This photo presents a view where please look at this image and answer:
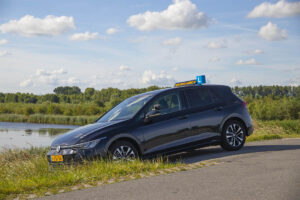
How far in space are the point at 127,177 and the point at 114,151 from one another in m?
1.25

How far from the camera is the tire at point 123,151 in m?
7.54

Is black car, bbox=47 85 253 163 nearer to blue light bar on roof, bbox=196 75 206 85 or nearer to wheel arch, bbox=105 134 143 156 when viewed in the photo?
wheel arch, bbox=105 134 143 156

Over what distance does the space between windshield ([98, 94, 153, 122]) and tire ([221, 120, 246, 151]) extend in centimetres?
227

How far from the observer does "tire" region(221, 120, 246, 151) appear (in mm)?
9305

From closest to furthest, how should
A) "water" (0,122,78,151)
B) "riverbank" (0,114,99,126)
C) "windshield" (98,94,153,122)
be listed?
"windshield" (98,94,153,122) < "water" (0,122,78,151) < "riverbank" (0,114,99,126)

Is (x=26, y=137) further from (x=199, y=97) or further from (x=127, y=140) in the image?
(x=127, y=140)

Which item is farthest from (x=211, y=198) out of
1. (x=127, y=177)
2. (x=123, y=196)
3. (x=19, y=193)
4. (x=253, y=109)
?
(x=253, y=109)

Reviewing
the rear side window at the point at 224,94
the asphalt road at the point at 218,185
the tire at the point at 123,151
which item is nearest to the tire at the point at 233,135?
the rear side window at the point at 224,94

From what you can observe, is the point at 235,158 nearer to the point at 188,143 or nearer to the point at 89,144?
the point at 188,143

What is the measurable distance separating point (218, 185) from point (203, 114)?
352cm

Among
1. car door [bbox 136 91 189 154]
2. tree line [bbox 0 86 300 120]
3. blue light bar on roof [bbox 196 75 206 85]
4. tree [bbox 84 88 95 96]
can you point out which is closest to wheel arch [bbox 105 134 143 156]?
car door [bbox 136 91 189 154]

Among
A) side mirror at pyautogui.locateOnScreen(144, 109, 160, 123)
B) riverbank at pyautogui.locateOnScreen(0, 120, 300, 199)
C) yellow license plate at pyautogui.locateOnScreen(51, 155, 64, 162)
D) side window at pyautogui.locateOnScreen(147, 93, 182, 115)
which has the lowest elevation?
riverbank at pyautogui.locateOnScreen(0, 120, 300, 199)

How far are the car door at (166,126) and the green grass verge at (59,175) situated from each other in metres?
0.80

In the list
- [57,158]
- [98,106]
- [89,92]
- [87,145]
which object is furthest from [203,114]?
[89,92]
